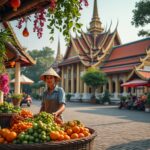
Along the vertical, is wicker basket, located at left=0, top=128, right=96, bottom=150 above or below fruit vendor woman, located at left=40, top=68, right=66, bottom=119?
below

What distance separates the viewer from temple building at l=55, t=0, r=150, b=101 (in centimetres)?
3109

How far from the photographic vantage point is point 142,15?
18.0 m

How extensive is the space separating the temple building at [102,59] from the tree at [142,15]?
10.0 m

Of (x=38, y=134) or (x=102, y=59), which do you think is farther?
(x=102, y=59)

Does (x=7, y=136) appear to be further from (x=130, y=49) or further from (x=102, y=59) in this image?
(x=102, y=59)

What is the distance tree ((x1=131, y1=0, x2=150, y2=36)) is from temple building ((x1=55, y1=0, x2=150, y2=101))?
10.0m

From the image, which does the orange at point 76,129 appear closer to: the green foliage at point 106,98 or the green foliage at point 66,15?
the green foliage at point 66,15

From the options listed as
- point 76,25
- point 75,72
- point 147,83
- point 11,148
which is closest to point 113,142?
point 76,25

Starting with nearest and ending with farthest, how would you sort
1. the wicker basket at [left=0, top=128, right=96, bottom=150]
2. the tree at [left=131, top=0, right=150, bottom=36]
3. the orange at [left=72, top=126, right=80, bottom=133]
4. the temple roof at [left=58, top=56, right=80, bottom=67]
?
the wicker basket at [left=0, top=128, right=96, bottom=150]
the orange at [left=72, top=126, right=80, bottom=133]
the tree at [left=131, top=0, right=150, bottom=36]
the temple roof at [left=58, top=56, right=80, bottom=67]

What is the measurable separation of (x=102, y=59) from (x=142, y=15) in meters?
17.5

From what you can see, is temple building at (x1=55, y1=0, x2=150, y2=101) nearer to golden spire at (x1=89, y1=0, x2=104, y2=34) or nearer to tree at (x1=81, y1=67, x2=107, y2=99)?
golden spire at (x1=89, y1=0, x2=104, y2=34)

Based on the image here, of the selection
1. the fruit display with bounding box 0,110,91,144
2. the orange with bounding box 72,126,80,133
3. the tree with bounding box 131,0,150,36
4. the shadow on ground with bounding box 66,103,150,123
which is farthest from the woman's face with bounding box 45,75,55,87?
the tree with bounding box 131,0,150,36

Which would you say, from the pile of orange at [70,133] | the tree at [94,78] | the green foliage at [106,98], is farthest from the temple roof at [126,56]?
the pile of orange at [70,133]

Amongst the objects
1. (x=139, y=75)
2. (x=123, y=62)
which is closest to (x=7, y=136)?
(x=139, y=75)
